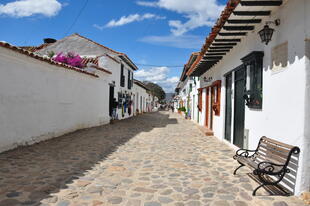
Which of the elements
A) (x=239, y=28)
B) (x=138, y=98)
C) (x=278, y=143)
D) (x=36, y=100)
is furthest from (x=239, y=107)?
(x=138, y=98)

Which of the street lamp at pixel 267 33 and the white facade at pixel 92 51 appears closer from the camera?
the street lamp at pixel 267 33

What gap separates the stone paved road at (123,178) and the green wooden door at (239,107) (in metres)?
0.52

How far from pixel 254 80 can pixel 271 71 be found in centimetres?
88

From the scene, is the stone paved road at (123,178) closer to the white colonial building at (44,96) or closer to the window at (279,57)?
the white colonial building at (44,96)

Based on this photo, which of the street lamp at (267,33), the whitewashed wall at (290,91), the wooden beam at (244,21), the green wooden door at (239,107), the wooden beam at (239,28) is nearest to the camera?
the whitewashed wall at (290,91)

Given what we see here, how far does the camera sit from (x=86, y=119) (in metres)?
11.4

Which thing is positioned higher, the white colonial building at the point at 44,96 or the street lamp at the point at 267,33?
the street lamp at the point at 267,33

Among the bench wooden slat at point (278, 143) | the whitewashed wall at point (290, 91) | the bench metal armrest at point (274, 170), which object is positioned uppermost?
the whitewashed wall at point (290, 91)

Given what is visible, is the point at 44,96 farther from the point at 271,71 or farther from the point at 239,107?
the point at 271,71

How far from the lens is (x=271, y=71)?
4285 mm

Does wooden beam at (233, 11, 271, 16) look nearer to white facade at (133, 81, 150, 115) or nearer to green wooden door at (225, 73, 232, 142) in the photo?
green wooden door at (225, 73, 232, 142)

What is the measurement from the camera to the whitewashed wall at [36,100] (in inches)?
229

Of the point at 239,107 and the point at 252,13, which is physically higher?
the point at 252,13

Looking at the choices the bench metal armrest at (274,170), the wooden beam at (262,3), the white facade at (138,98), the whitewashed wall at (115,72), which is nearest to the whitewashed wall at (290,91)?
the wooden beam at (262,3)
